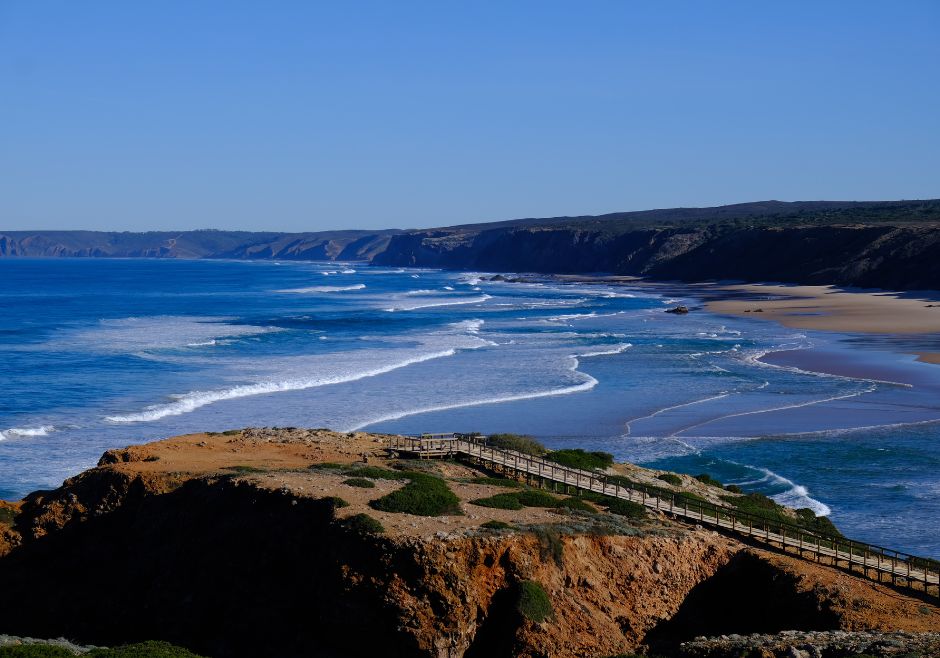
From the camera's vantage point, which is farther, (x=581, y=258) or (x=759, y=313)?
(x=581, y=258)

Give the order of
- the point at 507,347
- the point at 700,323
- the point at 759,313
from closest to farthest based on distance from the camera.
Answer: the point at 507,347 → the point at 700,323 → the point at 759,313

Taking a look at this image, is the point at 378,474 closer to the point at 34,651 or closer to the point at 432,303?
the point at 34,651

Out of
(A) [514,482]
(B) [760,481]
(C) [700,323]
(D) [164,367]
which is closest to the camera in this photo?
(A) [514,482]

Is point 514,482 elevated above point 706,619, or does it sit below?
above

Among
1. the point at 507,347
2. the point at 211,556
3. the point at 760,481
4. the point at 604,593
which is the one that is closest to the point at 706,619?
the point at 604,593

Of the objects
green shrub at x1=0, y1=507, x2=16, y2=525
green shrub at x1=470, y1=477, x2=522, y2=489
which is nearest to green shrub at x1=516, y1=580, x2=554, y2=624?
green shrub at x1=470, y1=477, x2=522, y2=489

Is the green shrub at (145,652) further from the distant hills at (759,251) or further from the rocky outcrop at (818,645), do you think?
the distant hills at (759,251)

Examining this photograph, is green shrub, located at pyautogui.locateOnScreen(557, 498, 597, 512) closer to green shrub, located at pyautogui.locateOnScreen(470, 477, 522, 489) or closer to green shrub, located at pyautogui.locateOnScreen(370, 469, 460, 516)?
green shrub, located at pyautogui.locateOnScreen(470, 477, 522, 489)

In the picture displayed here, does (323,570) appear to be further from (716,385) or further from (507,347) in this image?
(507,347)
